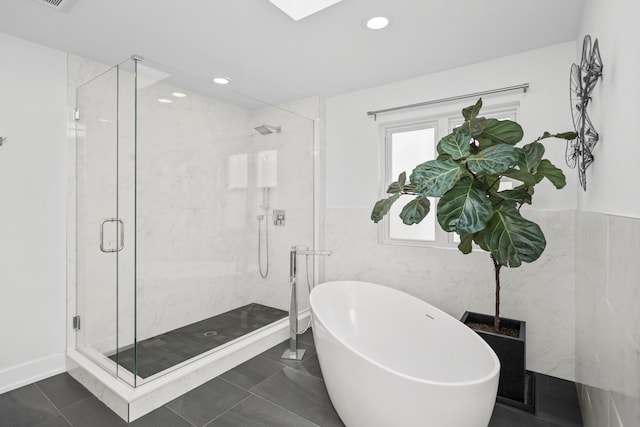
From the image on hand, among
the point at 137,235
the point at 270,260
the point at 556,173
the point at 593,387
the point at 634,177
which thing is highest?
the point at 556,173

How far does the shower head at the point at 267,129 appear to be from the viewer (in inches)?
114

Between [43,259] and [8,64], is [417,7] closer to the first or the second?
[8,64]

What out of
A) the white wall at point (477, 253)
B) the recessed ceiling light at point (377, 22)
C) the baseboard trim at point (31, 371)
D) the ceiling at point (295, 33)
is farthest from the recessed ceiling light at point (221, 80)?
the baseboard trim at point (31, 371)

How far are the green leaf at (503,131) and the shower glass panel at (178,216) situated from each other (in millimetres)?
1843

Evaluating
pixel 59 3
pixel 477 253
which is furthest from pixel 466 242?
pixel 59 3

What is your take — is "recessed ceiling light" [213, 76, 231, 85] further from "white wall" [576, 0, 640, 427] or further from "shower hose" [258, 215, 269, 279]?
"white wall" [576, 0, 640, 427]

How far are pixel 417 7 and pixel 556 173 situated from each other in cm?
129

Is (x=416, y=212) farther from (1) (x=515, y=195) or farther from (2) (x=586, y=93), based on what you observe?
(2) (x=586, y=93)

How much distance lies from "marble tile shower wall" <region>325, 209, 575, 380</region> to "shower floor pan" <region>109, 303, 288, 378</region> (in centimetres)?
99

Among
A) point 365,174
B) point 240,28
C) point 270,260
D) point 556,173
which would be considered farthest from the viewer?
point 365,174

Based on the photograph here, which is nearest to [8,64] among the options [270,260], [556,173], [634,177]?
[270,260]

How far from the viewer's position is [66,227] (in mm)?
2406

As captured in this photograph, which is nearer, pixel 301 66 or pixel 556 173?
pixel 556 173

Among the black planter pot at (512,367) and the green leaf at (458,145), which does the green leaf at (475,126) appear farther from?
the black planter pot at (512,367)
